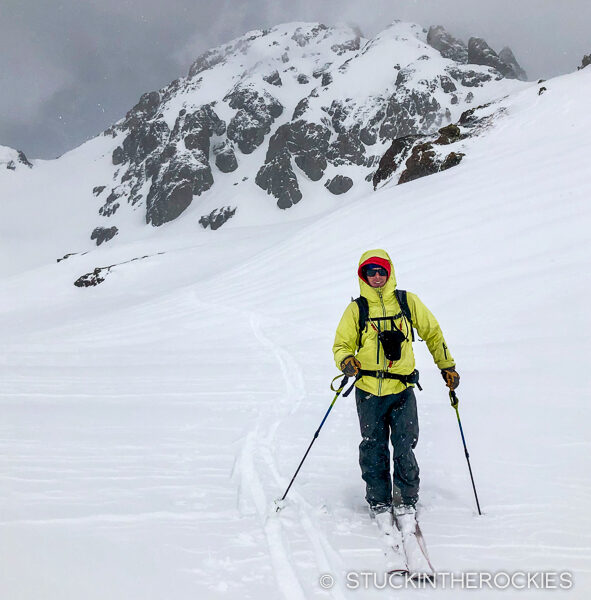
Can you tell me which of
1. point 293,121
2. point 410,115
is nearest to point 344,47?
point 293,121

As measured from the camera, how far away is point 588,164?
13562 mm

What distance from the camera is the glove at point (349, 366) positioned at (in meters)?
3.37

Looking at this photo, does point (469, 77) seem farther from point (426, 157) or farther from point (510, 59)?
point (426, 157)

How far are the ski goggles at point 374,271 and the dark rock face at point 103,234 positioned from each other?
104282mm

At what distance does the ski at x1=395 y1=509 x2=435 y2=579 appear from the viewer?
9.36 ft

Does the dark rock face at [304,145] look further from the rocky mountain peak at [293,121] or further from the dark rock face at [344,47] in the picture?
the dark rock face at [344,47]

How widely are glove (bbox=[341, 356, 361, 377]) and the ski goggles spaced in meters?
0.71

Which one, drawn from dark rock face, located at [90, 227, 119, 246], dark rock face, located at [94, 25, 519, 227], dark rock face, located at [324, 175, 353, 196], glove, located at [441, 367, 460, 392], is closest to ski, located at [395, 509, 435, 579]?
glove, located at [441, 367, 460, 392]

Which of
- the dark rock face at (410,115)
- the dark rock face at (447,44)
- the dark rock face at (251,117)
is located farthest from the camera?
the dark rock face at (447,44)

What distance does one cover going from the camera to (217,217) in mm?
86250

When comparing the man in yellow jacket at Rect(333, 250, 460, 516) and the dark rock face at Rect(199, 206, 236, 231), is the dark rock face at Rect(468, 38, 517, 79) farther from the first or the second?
the man in yellow jacket at Rect(333, 250, 460, 516)

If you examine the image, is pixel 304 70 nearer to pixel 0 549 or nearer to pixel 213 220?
pixel 213 220

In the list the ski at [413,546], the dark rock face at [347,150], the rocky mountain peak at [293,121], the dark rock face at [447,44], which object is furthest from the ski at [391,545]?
the dark rock face at [447,44]

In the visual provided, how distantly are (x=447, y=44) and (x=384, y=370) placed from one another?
15223 centimetres
